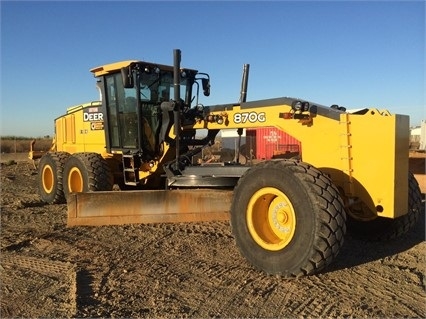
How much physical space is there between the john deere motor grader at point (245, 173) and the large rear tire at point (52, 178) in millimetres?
23

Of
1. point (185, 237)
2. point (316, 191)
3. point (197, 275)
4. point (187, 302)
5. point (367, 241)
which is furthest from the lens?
point (185, 237)

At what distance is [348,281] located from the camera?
423cm

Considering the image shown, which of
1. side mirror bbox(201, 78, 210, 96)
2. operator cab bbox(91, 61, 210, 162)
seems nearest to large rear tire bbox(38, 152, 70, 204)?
operator cab bbox(91, 61, 210, 162)

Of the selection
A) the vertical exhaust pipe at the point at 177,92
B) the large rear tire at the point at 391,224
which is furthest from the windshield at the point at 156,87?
the large rear tire at the point at 391,224

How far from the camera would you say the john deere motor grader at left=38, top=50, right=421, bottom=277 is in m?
4.30

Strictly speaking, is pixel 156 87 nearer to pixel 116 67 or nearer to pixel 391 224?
pixel 116 67

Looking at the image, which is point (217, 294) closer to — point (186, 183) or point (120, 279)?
point (120, 279)

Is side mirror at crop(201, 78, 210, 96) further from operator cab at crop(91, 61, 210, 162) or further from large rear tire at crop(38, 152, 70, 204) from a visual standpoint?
large rear tire at crop(38, 152, 70, 204)

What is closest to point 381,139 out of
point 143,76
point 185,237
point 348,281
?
point 348,281

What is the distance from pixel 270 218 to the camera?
482 centimetres

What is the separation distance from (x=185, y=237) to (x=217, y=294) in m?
2.22

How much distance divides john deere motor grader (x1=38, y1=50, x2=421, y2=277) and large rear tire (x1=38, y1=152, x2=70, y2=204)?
2cm

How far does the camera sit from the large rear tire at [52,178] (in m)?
9.25

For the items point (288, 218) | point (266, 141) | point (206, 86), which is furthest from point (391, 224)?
point (266, 141)
